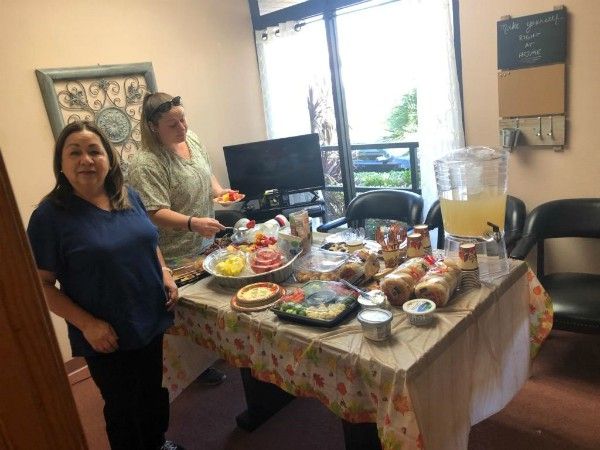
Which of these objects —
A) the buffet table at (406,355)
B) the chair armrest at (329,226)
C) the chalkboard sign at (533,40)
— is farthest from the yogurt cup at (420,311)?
the chalkboard sign at (533,40)

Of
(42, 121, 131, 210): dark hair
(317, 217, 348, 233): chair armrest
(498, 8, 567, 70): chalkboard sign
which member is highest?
(498, 8, 567, 70): chalkboard sign

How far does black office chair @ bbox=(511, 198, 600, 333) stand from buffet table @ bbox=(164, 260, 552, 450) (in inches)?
14.0

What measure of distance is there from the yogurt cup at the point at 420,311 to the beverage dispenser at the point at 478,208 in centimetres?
32

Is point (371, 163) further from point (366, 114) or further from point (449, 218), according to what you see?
point (449, 218)

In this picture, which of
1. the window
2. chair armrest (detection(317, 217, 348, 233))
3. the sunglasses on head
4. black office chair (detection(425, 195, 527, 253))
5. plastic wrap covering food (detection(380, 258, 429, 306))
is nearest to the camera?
plastic wrap covering food (detection(380, 258, 429, 306))

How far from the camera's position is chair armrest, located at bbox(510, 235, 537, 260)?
2.10m

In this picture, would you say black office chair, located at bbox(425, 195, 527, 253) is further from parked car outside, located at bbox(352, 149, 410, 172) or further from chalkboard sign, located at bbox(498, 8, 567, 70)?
parked car outside, located at bbox(352, 149, 410, 172)

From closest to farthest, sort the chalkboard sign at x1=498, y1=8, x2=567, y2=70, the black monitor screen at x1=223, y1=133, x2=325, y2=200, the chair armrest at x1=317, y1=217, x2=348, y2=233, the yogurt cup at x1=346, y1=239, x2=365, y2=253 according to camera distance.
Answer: the yogurt cup at x1=346, y1=239, x2=365, y2=253, the chalkboard sign at x1=498, y1=8, x2=567, y2=70, the chair armrest at x1=317, y1=217, x2=348, y2=233, the black monitor screen at x1=223, y1=133, x2=325, y2=200

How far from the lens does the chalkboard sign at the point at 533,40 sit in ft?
7.32

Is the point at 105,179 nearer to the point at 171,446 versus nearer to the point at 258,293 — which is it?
the point at 258,293

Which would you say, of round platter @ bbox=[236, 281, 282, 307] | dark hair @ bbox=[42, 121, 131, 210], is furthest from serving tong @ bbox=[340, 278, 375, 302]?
dark hair @ bbox=[42, 121, 131, 210]

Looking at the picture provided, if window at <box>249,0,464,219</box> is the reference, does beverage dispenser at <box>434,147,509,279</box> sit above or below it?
below

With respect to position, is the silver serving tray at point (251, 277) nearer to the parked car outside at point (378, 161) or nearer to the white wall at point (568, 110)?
the white wall at point (568, 110)

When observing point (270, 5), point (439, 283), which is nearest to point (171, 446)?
point (439, 283)
